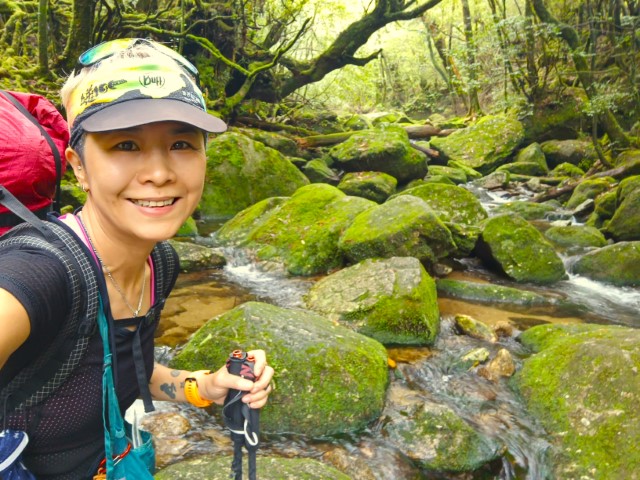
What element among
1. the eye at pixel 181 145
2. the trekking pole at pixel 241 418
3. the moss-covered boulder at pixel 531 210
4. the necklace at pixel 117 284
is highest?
the eye at pixel 181 145

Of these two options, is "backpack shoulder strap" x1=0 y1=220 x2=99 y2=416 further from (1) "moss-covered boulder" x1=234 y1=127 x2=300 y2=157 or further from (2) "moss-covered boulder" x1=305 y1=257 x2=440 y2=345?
(1) "moss-covered boulder" x1=234 y1=127 x2=300 y2=157

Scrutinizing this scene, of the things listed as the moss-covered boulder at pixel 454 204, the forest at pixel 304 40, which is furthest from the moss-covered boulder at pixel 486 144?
the moss-covered boulder at pixel 454 204

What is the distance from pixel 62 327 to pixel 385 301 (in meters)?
4.41

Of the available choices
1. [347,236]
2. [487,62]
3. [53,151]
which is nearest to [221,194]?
[347,236]

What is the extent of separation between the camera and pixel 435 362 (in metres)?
4.85

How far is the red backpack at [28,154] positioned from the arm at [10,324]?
757 millimetres

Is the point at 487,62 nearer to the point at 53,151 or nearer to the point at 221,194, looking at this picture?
the point at 221,194

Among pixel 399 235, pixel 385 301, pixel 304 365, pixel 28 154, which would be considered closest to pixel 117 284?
pixel 28 154

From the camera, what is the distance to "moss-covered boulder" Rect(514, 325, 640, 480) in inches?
131

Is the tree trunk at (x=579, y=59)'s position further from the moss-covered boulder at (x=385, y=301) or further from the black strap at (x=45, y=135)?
the black strap at (x=45, y=135)

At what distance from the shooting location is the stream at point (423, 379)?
3.47 meters

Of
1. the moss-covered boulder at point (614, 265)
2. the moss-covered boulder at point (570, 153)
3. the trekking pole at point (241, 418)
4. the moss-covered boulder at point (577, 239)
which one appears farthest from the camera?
the moss-covered boulder at point (570, 153)

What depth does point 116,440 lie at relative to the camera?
4.74 ft

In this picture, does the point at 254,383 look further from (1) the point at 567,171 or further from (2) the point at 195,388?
(1) the point at 567,171
